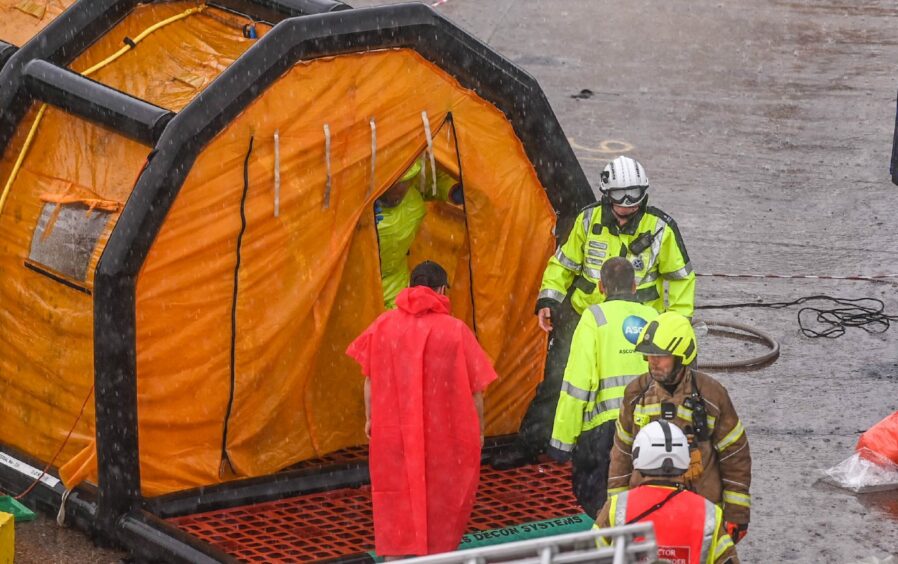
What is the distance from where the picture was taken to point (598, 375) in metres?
7.20

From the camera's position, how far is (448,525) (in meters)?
7.51

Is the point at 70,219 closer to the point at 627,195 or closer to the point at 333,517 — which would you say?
the point at 333,517

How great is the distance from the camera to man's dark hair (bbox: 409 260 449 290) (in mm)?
7312

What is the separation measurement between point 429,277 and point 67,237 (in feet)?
7.18

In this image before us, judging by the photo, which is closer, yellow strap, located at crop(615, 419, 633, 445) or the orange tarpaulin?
yellow strap, located at crop(615, 419, 633, 445)

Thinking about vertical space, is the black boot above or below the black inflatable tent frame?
below

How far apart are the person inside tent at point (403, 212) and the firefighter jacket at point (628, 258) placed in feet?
2.54

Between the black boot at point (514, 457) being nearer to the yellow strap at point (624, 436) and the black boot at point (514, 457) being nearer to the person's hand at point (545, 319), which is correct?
the person's hand at point (545, 319)

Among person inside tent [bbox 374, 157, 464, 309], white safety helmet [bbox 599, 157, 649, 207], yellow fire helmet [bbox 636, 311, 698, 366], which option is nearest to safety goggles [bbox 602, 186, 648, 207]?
white safety helmet [bbox 599, 157, 649, 207]

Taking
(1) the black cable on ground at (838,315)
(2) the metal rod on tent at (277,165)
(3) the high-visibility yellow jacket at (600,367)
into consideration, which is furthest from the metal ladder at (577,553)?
(1) the black cable on ground at (838,315)

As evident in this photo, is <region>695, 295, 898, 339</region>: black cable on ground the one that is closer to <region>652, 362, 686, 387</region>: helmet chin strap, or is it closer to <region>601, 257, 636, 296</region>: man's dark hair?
<region>601, 257, 636, 296</region>: man's dark hair

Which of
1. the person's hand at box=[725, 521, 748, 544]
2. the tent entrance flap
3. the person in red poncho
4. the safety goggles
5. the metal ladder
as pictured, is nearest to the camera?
the metal ladder

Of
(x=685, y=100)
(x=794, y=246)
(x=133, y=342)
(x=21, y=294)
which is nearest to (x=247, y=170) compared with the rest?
(x=133, y=342)

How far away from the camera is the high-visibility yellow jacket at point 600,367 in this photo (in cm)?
715
